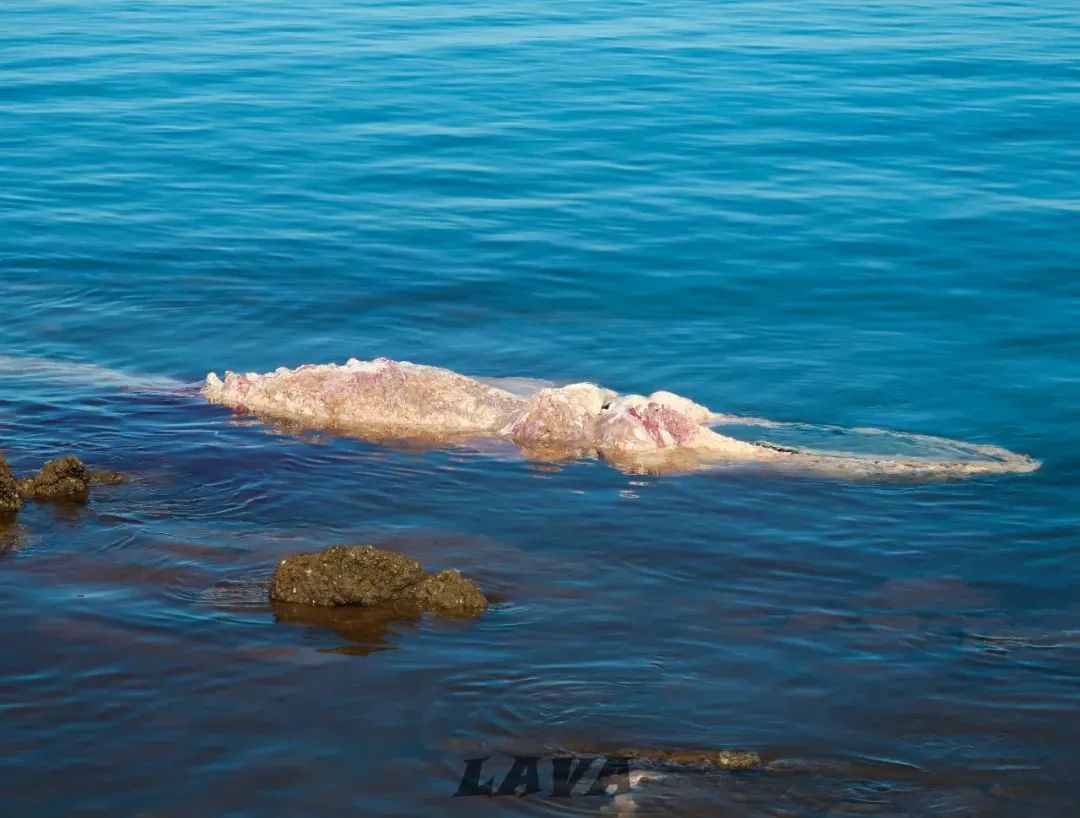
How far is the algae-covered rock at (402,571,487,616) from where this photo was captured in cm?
742

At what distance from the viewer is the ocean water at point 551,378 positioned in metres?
6.26

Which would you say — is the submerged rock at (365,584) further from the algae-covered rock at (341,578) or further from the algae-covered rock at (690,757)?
the algae-covered rock at (690,757)

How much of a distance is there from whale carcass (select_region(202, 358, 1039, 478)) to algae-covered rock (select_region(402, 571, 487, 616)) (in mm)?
2775

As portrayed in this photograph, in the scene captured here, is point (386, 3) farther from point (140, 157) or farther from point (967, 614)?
point (967, 614)

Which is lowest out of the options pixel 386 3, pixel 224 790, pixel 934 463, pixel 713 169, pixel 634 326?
pixel 224 790

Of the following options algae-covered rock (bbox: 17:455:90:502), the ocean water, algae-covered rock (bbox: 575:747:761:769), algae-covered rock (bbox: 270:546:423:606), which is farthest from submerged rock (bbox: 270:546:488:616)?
algae-covered rock (bbox: 17:455:90:502)

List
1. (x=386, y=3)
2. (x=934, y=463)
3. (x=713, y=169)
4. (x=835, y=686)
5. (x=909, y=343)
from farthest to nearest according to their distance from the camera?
(x=386, y=3)
(x=713, y=169)
(x=909, y=343)
(x=934, y=463)
(x=835, y=686)

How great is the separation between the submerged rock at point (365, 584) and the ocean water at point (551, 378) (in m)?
0.15

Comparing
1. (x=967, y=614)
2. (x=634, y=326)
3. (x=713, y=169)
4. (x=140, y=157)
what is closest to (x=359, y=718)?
(x=967, y=614)

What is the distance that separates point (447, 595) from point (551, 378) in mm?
5177

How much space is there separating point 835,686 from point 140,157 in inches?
651

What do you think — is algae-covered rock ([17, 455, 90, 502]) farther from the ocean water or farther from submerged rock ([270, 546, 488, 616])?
submerged rock ([270, 546, 488, 616])

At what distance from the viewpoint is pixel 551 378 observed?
1242 cm

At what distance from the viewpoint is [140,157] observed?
20.8 metres
